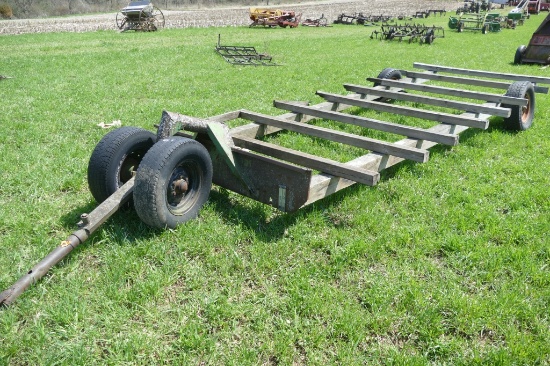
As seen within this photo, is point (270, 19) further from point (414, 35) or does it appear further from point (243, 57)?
point (243, 57)

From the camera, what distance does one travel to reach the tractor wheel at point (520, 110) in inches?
241

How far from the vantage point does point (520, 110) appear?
613 centimetres

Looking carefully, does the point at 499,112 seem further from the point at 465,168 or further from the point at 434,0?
the point at 434,0

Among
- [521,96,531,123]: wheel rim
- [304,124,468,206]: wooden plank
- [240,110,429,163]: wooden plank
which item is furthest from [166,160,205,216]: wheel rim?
[521,96,531,123]: wheel rim

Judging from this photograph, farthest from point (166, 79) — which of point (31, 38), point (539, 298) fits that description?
point (31, 38)

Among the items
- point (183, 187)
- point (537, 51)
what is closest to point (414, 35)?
point (537, 51)

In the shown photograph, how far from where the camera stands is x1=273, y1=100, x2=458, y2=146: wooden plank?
4.66 metres

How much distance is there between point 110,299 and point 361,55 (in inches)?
524

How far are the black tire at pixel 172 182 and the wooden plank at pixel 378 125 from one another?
8.05 ft

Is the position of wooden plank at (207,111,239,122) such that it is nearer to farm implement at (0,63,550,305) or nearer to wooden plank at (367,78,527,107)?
farm implement at (0,63,550,305)

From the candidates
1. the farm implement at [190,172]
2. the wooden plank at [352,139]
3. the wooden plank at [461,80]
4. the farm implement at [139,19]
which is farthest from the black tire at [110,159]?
the farm implement at [139,19]

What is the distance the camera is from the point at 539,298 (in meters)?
2.89

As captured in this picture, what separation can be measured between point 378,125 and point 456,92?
2.34 meters

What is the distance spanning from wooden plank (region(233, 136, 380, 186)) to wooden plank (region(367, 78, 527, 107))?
3.31 meters
